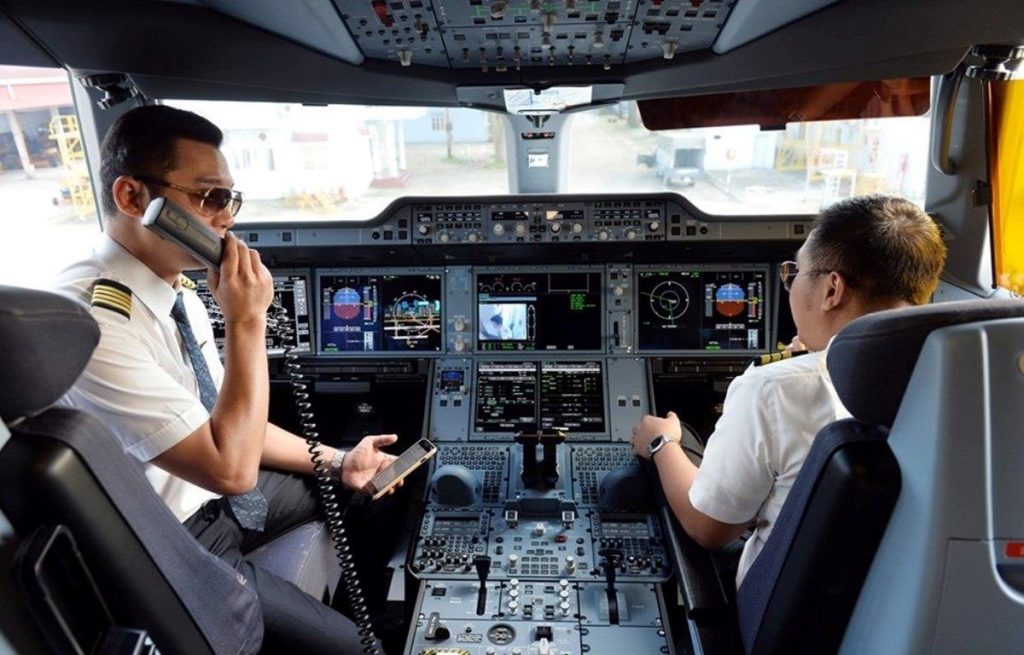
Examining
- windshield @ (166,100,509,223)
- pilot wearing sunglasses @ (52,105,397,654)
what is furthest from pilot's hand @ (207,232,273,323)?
windshield @ (166,100,509,223)

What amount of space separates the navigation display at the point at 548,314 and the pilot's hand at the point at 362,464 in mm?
871

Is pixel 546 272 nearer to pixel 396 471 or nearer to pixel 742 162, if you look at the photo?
pixel 742 162

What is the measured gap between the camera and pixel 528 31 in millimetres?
1753

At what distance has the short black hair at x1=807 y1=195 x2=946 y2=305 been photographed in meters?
1.22

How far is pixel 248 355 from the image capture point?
4.29 feet

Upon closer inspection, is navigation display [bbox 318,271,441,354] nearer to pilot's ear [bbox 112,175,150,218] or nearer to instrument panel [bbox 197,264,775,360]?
instrument panel [bbox 197,264,775,360]

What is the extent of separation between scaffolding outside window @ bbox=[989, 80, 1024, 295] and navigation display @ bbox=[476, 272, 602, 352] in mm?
1411

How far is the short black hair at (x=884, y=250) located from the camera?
1225 mm

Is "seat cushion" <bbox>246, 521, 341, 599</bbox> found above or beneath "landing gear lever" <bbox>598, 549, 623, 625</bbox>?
above

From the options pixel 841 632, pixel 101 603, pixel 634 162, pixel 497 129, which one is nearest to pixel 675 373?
pixel 634 162

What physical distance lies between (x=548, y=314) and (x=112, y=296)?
1.68 metres

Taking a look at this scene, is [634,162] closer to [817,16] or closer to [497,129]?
[497,129]

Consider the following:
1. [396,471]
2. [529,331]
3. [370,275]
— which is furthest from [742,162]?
[396,471]

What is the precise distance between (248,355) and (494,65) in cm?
→ 125
